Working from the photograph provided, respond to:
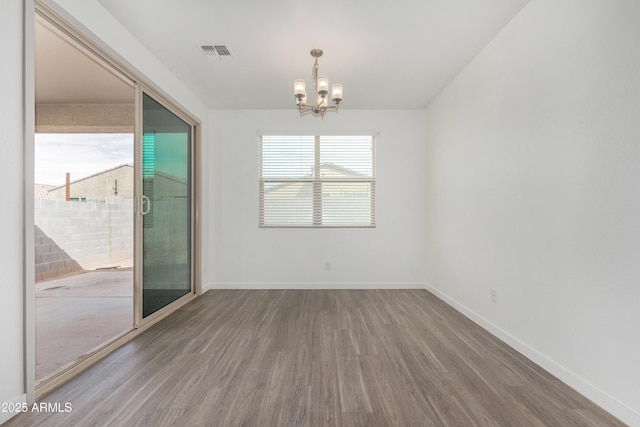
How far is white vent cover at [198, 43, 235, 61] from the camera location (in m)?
2.69

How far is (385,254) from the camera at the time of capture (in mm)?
4293

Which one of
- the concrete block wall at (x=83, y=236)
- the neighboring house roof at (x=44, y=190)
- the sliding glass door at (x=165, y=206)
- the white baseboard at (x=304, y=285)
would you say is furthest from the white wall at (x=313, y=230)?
the neighboring house roof at (x=44, y=190)

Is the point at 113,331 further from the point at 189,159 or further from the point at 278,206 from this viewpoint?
→ the point at 278,206

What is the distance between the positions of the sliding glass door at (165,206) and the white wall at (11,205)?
1148mm

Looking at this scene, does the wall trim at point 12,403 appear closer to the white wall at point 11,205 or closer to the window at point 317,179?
the white wall at point 11,205

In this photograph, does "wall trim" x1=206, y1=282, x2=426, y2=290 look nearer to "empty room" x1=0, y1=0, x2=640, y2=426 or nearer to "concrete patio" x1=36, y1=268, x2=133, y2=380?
"empty room" x1=0, y1=0, x2=640, y2=426

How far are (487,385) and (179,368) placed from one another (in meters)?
2.16

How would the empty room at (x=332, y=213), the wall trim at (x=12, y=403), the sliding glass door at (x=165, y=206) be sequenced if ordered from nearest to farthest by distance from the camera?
1. the wall trim at (x=12, y=403)
2. the empty room at (x=332, y=213)
3. the sliding glass door at (x=165, y=206)

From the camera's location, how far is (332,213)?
4332 millimetres

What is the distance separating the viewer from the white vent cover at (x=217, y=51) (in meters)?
2.69

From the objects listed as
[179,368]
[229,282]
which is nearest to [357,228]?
[229,282]

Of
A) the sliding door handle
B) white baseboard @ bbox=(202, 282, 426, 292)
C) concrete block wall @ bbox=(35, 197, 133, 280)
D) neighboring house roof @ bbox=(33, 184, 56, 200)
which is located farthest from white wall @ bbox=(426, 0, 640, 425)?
neighboring house roof @ bbox=(33, 184, 56, 200)

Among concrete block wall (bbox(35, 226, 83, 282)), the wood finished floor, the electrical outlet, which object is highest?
concrete block wall (bbox(35, 226, 83, 282))

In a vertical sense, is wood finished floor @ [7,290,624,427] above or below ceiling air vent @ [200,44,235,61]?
below
